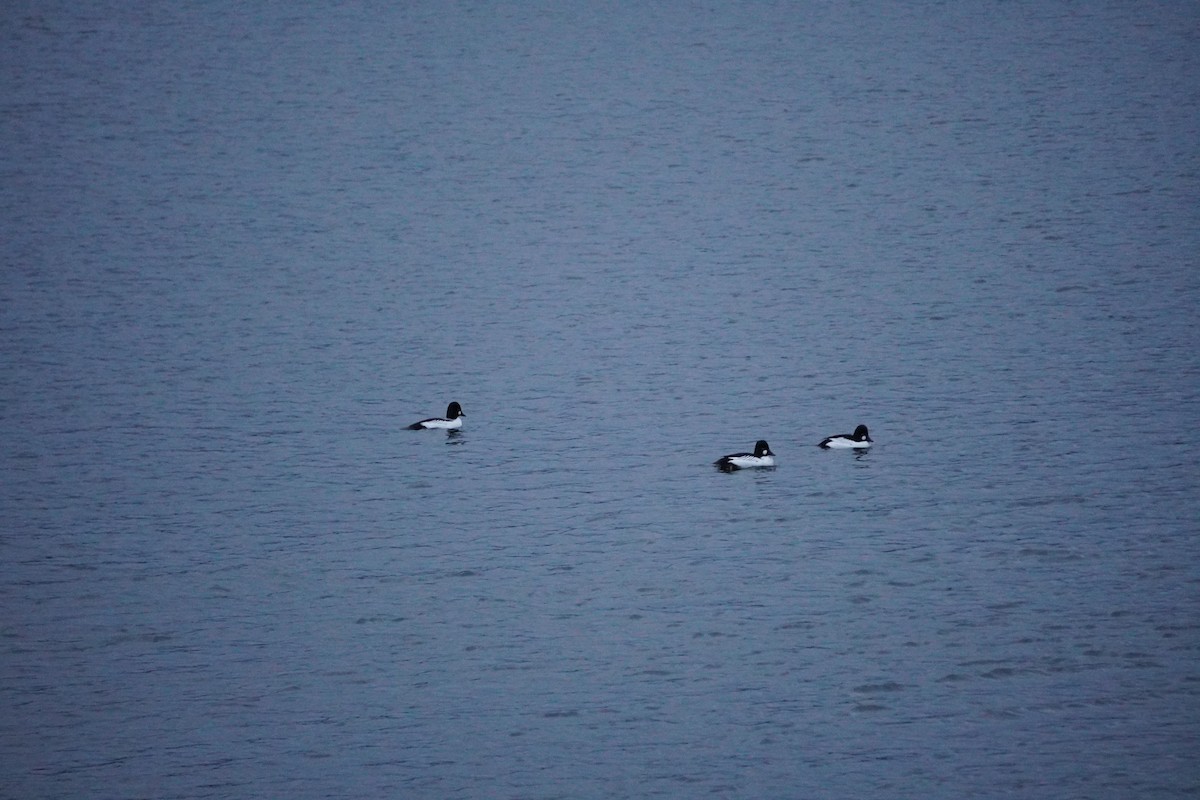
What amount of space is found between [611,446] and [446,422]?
4.14 m

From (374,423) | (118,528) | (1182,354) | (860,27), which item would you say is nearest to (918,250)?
(1182,354)

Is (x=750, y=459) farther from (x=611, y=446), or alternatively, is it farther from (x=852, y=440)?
(x=611, y=446)

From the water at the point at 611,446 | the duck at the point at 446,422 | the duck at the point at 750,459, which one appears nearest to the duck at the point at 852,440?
the water at the point at 611,446

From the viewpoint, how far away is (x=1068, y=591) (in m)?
23.8

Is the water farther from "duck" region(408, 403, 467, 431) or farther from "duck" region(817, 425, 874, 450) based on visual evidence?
"duck" region(817, 425, 874, 450)

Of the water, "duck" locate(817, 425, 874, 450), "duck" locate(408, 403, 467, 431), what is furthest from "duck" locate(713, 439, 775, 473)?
"duck" locate(408, 403, 467, 431)

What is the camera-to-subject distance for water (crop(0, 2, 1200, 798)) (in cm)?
1962

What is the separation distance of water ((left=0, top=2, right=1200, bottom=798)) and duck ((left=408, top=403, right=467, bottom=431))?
0.33 m

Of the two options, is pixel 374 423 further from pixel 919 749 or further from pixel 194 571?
pixel 919 749

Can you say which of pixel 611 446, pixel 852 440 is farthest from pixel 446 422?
pixel 852 440

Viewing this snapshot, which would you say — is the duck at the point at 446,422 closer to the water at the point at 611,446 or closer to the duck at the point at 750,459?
the water at the point at 611,446

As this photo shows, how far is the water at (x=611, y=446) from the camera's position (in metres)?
19.6

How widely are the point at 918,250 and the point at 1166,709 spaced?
35788 mm

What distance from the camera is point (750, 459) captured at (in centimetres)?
3064
